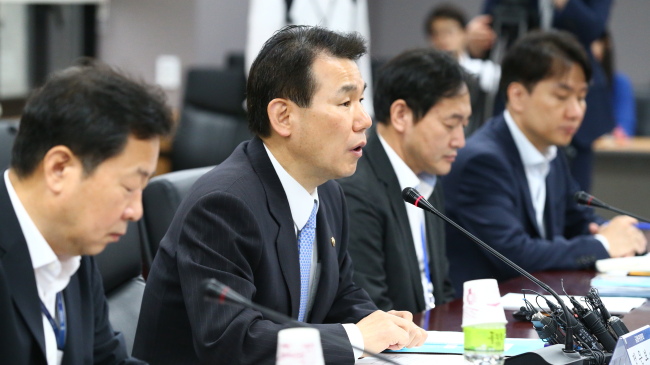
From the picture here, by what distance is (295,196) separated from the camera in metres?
1.80

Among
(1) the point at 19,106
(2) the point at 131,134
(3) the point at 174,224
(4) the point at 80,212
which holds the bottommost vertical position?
(1) the point at 19,106

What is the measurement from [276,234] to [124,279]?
1.65ft

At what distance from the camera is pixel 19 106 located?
4.59 meters

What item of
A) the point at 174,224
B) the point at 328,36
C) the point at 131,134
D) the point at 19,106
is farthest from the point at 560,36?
the point at 19,106

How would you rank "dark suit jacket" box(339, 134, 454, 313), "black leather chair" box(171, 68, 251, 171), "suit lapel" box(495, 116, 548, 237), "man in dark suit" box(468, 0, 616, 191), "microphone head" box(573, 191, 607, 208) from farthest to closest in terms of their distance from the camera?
1. "black leather chair" box(171, 68, 251, 171)
2. "man in dark suit" box(468, 0, 616, 191)
3. "suit lapel" box(495, 116, 548, 237)
4. "microphone head" box(573, 191, 607, 208)
5. "dark suit jacket" box(339, 134, 454, 313)

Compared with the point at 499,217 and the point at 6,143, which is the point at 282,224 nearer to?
the point at 6,143

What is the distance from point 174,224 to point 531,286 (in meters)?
0.98

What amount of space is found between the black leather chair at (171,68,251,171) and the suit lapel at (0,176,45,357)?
3.89 m

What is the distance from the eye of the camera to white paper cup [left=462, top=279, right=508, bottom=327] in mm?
1574

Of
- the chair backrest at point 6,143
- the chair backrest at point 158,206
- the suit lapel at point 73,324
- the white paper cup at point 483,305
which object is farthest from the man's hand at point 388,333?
the chair backrest at point 6,143

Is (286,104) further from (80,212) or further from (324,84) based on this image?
(80,212)

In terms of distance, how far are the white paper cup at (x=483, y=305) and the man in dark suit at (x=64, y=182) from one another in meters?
0.60

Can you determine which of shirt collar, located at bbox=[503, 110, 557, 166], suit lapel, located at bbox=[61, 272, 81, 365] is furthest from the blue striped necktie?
shirt collar, located at bbox=[503, 110, 557, 166]

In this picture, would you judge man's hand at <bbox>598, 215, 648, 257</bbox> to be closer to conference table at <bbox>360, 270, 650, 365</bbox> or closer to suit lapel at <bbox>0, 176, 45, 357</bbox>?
conference table at <bbox>360, 270, 650, 365</bbox>
